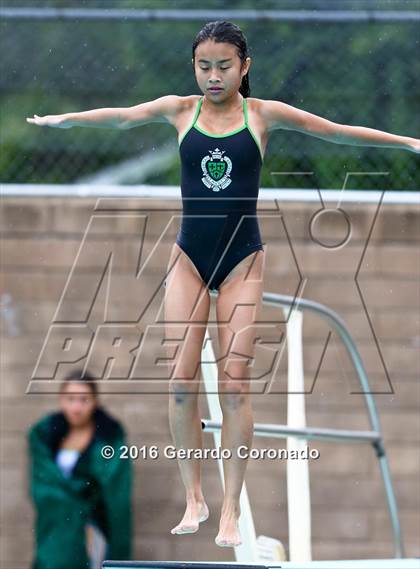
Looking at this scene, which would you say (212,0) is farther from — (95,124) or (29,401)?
(95,124)

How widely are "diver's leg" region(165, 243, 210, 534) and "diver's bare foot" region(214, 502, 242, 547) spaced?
105 mm

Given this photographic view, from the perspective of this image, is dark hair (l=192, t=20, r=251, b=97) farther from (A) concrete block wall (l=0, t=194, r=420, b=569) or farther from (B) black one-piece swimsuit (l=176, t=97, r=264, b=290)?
(A) concrete block wall (l=0, t=194, r=420, b=569)

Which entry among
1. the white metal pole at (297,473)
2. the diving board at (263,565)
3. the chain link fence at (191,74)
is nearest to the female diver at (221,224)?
the diving board at (263,565)

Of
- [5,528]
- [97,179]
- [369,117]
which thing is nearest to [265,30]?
[369,117]

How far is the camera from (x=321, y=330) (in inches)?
339

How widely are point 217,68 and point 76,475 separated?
4037 mm

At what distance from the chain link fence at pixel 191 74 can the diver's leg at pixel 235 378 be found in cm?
320

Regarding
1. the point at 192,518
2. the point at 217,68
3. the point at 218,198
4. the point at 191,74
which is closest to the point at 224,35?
the point at 217,68

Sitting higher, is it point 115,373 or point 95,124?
point 115,373

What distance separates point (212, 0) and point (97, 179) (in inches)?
53.4

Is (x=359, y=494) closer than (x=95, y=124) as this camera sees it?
No

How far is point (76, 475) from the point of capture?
8422 mm

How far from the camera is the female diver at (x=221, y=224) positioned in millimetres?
5062

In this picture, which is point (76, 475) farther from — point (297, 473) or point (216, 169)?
point (216, 169)
